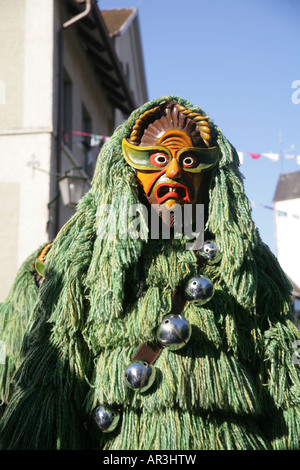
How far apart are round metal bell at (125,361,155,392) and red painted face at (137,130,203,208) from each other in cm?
66

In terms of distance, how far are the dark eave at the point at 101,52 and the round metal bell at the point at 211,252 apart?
7.29m

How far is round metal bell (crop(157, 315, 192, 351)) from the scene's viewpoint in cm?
226

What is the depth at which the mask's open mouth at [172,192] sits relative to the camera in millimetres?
2525

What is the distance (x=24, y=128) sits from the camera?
26.9 feet

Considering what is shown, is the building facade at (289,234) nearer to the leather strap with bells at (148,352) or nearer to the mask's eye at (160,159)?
the mask's eye at (160,159)

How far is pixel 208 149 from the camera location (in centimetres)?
259

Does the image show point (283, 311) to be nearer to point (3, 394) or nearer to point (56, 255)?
point (56, 255)

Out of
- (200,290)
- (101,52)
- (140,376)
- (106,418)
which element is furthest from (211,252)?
(101,52)

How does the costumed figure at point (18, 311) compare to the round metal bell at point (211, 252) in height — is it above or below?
below

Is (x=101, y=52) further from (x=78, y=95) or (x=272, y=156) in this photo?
(x=272, y=156)

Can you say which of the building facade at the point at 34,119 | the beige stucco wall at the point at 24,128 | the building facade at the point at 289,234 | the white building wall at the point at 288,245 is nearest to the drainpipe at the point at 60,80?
the building facade at the point at 34,119

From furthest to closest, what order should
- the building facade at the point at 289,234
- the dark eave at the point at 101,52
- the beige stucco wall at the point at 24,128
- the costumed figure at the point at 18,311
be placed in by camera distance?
the building facade at the point at 289,234 → the dark eave at the point at 101,52 → the beige stucco wall at the point at 24,128 → the costumed figure at the point at 18,311

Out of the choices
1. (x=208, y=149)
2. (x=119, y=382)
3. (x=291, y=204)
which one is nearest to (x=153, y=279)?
(x=119, y=382)
